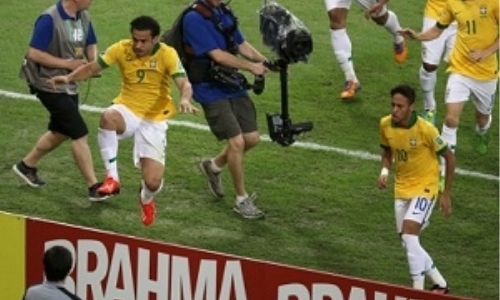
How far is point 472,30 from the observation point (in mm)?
14797

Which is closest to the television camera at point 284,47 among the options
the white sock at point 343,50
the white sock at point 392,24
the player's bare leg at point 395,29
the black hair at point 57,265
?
the white sock at point 343,50

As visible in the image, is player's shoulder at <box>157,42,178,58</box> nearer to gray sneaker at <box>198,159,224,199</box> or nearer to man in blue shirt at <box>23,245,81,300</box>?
gray sneaker at <box>198,159,224,199</box>

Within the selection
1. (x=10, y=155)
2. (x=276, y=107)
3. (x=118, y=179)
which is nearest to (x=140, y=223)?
(x=118, y=179)

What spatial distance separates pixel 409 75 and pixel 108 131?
5.10 meters

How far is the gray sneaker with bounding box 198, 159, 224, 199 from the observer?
1471 cm

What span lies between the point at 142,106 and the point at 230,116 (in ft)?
2.58

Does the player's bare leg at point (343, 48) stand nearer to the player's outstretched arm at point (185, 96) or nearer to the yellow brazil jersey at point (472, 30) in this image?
the yellow brazil jersey at point (472, 30)

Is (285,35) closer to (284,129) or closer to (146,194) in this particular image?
(284,129)

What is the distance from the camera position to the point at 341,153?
1584 centimetres

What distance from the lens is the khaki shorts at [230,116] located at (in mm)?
14047

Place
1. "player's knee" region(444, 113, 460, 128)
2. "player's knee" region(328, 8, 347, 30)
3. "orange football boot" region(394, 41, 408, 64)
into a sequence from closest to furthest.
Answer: "player's knee" region(444, 113, 460, 128)
"player's knee" region(328, 8, 347, 30)
"orange football boot" region(394, 41, 408, 64)

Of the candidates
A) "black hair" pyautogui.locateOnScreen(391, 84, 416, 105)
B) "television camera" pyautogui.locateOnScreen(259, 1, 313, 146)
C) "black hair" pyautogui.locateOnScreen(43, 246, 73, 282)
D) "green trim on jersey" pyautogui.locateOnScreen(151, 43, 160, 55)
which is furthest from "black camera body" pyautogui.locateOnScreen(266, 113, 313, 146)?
"black hair" pyautogui.locateOnScreen(43, 246, 73, 282)

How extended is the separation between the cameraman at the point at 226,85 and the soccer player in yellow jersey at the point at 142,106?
1.11 feet

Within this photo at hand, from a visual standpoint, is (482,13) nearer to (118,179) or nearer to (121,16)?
(118,179)
